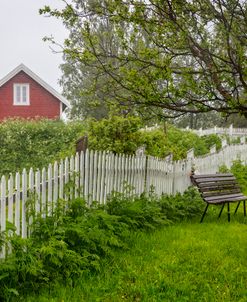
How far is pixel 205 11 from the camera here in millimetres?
5676

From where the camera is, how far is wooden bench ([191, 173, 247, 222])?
25.8 feet

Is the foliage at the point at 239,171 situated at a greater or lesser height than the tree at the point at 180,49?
lesser

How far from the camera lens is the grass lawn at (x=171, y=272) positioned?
14.2 ft

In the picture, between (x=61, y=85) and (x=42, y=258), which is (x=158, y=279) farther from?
(x=61, y=85)

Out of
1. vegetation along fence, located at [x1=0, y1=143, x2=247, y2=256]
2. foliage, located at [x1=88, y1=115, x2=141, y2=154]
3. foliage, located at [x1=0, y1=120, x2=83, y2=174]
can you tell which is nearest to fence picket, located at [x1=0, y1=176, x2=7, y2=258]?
vegetation along fence, located at [x1=0, y1=143, x2=247, y2=256]

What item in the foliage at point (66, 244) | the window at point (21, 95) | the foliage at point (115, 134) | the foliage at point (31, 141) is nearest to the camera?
the foliage at point (66, 244)

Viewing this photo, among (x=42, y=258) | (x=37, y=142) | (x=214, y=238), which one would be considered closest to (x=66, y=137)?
(x=37, y=142)

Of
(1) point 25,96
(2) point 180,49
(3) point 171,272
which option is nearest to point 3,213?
(3) point 171,272

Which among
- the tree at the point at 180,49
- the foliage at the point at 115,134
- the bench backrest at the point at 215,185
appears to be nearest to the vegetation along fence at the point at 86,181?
the foliage at the point at 115,134

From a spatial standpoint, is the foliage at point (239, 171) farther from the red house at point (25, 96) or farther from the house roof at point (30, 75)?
the house roof at point (30, 75)

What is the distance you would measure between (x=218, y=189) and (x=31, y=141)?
40.9ft

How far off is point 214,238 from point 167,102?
7.65ft

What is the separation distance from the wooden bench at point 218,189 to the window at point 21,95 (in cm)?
2028

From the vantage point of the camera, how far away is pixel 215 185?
8422 millimetres
